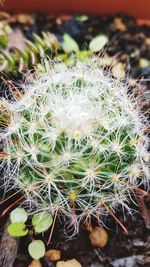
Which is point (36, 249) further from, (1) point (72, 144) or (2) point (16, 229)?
(1) point (72, 144)

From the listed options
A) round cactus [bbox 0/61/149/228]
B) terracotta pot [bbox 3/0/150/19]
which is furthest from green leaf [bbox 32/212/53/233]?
terracotta pot [bbox 3/0/150/19]

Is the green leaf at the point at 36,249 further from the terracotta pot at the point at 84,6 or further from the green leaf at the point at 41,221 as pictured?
the terracotta pot at the point at 84,6

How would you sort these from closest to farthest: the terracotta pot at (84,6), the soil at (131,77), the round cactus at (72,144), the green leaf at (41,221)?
the round cactus at (72,144) → the green leaf at (41,221) → the soil at (131,77) → the terracotta pot at (84,6)

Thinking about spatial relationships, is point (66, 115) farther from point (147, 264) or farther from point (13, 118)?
point (147, 264)

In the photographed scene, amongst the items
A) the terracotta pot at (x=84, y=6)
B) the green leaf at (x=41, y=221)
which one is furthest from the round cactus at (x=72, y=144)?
the terracotta pot at (x=84, y=6)

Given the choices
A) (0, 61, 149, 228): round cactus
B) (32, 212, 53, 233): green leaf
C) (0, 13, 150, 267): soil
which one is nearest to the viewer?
(0, 61, 149, 228): round cactus

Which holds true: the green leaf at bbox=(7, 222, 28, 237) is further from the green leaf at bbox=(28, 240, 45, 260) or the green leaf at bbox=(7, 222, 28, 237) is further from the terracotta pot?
the terracotta pot
